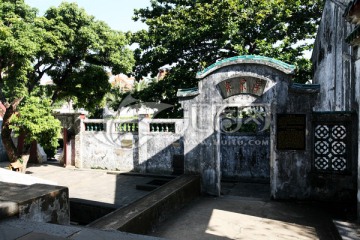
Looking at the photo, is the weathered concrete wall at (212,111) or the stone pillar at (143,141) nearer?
the weathered concrete wall at (212,111)

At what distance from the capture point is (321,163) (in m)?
7.99

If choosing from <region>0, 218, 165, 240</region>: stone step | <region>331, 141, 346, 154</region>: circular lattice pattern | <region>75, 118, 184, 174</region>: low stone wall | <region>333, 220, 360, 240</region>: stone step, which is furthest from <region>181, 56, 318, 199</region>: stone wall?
<region>0, 218, 165, 240</region>: stone step

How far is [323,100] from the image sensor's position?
12500mm

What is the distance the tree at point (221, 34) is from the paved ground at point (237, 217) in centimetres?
637

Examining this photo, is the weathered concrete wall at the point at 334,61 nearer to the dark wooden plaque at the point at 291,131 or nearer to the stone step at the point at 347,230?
the dark wooden plaque at the point at 291,131

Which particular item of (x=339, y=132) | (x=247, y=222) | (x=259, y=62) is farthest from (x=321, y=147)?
(x=247, y=222)

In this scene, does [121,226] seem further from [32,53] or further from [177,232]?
[32,53]

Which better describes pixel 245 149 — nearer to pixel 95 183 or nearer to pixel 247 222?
pixel 247 222

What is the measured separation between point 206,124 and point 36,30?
23.6 ft

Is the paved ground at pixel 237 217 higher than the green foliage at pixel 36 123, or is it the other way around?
the green foliage at pixel 36 123

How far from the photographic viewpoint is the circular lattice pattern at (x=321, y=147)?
7996 mm

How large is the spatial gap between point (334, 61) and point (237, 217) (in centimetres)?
706

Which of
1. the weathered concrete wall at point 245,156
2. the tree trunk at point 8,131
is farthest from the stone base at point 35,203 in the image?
the weathered concrete wall at point 245,156

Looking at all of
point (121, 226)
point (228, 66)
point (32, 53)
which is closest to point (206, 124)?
point (228, 66)
